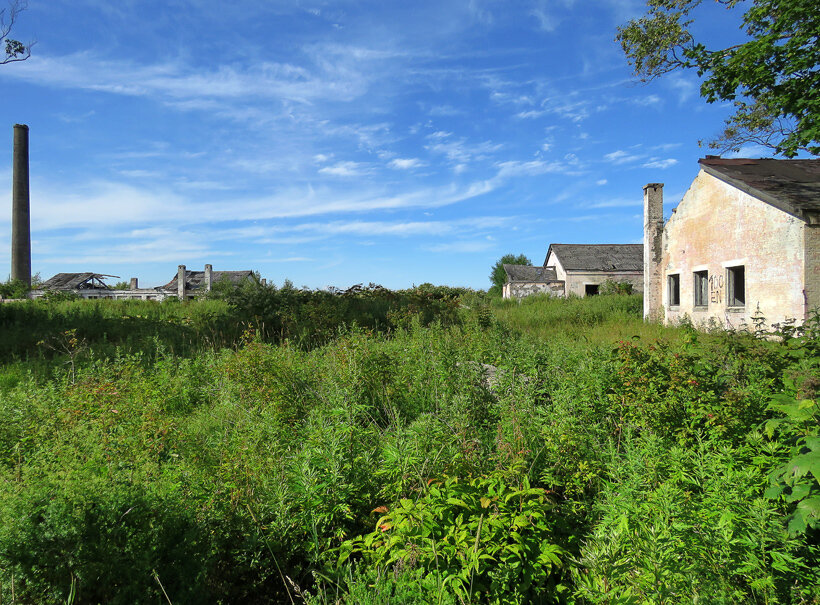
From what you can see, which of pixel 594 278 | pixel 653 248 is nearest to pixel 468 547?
pixel 653 248

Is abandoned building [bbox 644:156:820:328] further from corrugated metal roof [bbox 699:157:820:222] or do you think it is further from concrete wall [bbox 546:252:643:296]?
concrete wall [bbox 546:252:643:296]

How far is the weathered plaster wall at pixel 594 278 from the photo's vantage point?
3300 cm

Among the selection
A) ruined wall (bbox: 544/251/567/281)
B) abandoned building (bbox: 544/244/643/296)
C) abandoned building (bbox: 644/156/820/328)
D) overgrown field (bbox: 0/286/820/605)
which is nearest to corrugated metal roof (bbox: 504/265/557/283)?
ruined wall (bbox: 544/251/567/281)

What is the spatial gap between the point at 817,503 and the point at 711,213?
14.9m

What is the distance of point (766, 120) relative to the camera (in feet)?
45.9

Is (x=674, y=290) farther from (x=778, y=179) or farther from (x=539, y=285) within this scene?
(x=539, y=285)

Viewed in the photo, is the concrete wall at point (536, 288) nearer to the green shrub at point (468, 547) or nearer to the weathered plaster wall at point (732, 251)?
the weathered plaster wall at point (732, 251)

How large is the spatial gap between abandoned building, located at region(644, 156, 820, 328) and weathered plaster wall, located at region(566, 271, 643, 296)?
16144 millimetres

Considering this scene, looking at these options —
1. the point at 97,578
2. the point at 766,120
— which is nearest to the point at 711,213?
the point at 766,120

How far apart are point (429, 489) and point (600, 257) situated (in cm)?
3602

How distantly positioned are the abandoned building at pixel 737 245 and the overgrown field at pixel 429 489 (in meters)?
7.83

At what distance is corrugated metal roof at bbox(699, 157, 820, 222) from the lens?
11078mm

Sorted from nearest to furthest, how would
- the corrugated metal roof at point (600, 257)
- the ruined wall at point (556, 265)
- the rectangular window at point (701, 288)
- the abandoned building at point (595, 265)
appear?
the rectangular window at point (701, 288)
the abandoned building at point (595, 265)
the corrugated metal roof at point (600, 257)
the ruined wall at point (556, 265)

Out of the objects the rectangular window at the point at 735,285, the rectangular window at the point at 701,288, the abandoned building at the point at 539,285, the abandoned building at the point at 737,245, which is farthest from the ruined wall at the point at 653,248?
the abandoned building at the point at 539,285
